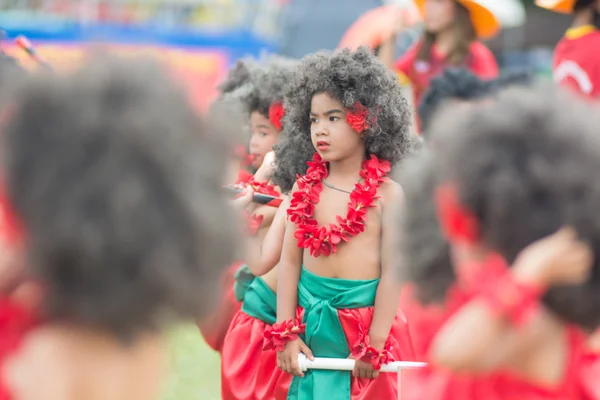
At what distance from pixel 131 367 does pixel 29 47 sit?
3.03m

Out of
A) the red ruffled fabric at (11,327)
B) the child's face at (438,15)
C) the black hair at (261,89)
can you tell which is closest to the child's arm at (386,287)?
the black hair at (261,89)

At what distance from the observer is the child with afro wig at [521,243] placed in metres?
1.89

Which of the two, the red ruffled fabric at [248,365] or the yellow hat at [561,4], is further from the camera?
A: the yellow hat at [561,4]

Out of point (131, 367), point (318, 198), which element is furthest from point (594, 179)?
point (318, 198)

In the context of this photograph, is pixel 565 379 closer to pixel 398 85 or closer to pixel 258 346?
pixel 398 85

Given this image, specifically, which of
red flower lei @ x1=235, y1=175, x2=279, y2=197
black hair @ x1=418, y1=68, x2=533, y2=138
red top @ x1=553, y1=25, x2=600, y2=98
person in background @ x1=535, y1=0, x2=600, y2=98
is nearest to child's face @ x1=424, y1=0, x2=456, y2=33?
person in background @ x1=535, y1=0, x2=600, y2=98

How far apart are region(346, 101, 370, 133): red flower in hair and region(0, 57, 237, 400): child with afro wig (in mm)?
1827

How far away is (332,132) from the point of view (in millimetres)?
3701

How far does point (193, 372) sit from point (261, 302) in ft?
5.76

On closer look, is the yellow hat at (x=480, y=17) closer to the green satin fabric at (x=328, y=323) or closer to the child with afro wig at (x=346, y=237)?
the child with afro wig at (x=346, y=237)

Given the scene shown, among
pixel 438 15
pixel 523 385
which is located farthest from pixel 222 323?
pixel 438 15

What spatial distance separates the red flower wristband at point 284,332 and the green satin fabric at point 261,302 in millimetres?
447

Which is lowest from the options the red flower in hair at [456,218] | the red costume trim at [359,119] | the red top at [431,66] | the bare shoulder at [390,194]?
the red flower in hair at [456,218]

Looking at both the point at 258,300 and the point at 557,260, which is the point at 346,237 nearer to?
the point at 258,300
